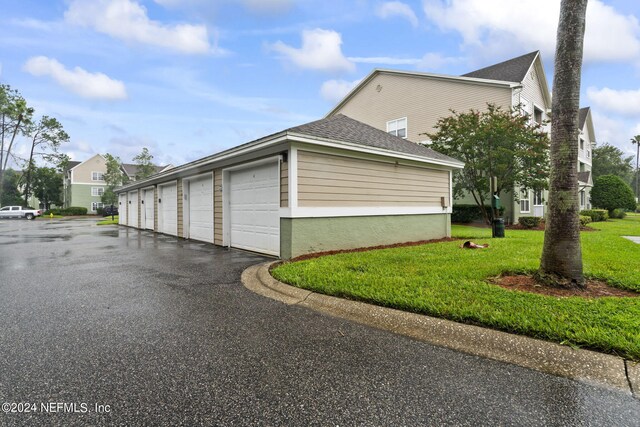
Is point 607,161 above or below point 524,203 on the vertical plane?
above

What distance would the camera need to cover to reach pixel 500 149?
42.0 ft

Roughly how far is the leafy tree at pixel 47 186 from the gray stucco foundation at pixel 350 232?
4930cm

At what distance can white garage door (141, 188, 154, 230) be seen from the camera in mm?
15688

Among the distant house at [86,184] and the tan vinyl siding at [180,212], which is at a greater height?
the distant house at [86,184]

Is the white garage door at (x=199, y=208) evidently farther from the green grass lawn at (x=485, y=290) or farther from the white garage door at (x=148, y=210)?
the green grass lawn at (x=485, y=290)

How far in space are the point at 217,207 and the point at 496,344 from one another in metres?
8.51

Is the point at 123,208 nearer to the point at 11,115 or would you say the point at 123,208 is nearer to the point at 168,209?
the point at 168,209

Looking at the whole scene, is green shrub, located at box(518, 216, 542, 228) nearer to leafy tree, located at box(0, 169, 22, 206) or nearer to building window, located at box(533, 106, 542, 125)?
building window, located at box(533, 106, 542, 125)

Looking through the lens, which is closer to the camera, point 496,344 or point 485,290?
point 496,344

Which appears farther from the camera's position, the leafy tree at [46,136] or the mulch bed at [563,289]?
the leafy tree at [46,136]

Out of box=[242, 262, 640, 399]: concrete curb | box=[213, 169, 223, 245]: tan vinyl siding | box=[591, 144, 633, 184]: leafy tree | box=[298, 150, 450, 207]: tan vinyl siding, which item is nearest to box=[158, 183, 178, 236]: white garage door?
box=[213, 169, 223, 245]: tan vinyl siding

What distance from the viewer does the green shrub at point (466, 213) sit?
51.3 feet

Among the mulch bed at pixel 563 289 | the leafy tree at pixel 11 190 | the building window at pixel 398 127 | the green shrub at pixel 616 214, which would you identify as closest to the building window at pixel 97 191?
the leafy tree at pixel 11 190

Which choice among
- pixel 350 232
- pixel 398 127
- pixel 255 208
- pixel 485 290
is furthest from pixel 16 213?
pixel 485 290
